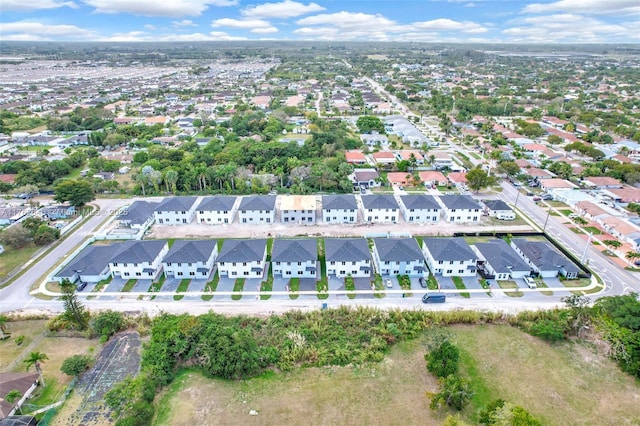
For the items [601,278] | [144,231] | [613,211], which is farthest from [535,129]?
[144,231]

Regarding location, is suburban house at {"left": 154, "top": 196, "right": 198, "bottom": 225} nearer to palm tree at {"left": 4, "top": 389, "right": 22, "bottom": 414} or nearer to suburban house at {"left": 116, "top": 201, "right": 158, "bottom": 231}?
suburban house at {"left": 116, "top": 201, "right": 158, "bottom": 231}

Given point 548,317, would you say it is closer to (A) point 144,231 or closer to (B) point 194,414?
(B) point 194,414

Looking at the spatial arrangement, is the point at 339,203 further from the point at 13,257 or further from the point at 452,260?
the point at 13,257

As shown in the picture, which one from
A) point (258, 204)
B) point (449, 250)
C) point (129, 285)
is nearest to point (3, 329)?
point (129, 285)

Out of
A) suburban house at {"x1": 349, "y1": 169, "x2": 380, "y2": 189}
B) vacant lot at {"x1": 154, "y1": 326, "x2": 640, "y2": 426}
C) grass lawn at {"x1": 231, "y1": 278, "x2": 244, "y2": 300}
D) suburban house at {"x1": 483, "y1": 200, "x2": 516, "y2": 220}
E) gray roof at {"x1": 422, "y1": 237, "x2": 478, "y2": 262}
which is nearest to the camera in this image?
vacant lot at {"x1": 154, "y1": 326, "x2": 640, "y2": 426}

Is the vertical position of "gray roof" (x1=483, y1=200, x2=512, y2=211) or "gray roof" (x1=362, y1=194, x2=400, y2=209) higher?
"gray roof" (x1=362, y1=194, x2=400, y2=209)

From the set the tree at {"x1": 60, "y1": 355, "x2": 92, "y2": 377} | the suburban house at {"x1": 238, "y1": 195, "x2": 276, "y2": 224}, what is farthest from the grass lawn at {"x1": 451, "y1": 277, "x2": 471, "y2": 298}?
the tree at {"x1": 60, "y1": 355, "x2": 92, "y2": 377}
